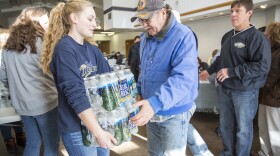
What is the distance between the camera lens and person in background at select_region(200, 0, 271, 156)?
1.81 m

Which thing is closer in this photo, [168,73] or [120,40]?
[168,73]

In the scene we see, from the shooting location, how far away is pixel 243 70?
1812 millimetres

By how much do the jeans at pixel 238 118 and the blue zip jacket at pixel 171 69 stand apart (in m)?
0.90

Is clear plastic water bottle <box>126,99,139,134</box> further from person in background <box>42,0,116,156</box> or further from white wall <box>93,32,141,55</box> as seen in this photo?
white wall <box>93,32,141,55</box>

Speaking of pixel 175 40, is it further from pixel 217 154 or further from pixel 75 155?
pixel 217 154

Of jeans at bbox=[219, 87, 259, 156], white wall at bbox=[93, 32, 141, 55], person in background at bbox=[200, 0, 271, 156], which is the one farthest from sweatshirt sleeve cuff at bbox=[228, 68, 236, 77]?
→ white wall at bbox=[93, 32, 141, 55]

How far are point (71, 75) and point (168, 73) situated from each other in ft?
1.58

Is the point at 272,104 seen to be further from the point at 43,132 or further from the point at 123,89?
the point at 43,132

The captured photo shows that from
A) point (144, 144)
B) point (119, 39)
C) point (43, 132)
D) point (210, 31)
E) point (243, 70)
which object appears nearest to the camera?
point (43, 132)

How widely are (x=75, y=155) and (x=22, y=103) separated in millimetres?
690

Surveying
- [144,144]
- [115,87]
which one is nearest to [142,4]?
[115,87]

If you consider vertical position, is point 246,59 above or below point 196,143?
above

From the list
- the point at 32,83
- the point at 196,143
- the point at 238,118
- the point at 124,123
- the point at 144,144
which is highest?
the point at 32,83

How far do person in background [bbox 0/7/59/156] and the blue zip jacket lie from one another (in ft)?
2.42
